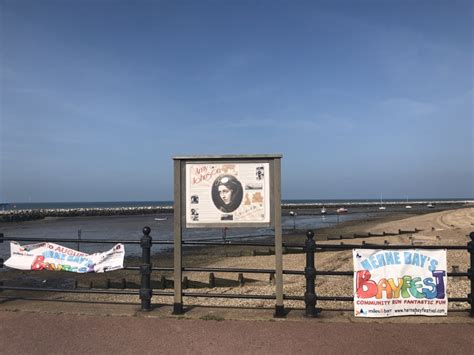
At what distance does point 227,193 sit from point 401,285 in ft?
8.98

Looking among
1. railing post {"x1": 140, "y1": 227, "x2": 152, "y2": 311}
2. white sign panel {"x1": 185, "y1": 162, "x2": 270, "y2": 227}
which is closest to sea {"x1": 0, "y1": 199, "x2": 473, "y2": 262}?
railing post {"x1": 140, "y1": 227, "x2": 152, "y2": 311}

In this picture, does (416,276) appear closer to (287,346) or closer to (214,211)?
(287,346)

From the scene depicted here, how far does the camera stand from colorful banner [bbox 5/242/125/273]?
7.02 m

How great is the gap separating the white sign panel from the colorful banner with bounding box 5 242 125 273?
1.57 metres

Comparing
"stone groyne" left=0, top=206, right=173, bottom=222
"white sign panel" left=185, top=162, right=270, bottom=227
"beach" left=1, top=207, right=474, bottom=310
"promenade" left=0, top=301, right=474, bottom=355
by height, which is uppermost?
"white sign panel" left=185, top=162, right=270, bottom=227

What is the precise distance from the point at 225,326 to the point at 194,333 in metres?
0.45

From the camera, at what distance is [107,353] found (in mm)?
4875

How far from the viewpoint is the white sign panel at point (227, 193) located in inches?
247

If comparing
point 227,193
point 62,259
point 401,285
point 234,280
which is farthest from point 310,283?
point 234,280

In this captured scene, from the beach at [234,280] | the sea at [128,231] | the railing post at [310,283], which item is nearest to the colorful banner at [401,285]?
the railing post at [310,283]

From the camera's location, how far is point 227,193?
250 inches

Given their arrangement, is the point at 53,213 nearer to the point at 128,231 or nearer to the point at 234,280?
the point at 128,231

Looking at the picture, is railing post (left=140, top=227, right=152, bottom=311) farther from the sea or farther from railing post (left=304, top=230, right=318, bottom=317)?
railing post (left=304, top=230, right=318, bottom=317)

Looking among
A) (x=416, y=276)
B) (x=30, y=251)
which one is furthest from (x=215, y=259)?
(x=416, y=276)
